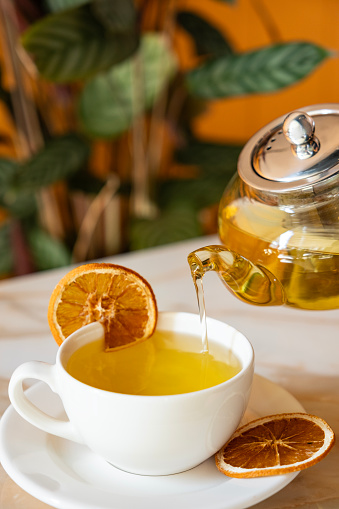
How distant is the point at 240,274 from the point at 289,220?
62 millimetres

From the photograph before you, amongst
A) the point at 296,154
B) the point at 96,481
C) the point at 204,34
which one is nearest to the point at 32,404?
the point at 96,481

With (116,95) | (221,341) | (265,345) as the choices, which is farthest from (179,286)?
(116,95)

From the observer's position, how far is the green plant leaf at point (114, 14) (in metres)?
1.30

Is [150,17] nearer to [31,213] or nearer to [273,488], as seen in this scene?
[31,213]

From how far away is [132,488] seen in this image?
45cm

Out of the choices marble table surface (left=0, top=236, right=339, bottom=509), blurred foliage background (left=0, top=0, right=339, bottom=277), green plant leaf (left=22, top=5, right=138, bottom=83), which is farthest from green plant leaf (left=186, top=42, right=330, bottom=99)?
marble table surface (left=0, top=236, right=339, bottom=509)

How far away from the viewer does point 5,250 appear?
5.65ft

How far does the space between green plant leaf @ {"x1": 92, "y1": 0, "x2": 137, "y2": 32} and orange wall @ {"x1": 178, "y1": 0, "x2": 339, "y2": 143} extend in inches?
55.9

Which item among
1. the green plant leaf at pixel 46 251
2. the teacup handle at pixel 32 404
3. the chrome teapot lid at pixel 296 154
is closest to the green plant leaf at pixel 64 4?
the green plant leaf at pixel 46 251

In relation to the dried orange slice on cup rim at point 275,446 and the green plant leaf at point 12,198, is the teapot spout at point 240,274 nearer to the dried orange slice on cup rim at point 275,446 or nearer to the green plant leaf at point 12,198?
the dried orange slice on cup rim at point 275,446

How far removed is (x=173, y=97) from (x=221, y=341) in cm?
133

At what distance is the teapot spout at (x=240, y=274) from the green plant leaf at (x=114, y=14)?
0.92 metres

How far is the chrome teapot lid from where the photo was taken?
0.51m

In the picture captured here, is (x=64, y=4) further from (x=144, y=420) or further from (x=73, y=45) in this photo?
(x=144, y=420)
